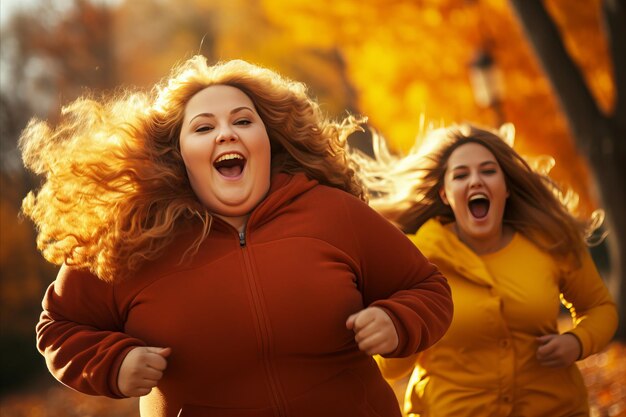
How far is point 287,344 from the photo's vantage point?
371cm

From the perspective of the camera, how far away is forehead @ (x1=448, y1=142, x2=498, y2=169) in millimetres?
5172

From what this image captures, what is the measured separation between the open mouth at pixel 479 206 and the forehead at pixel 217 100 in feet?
5.05

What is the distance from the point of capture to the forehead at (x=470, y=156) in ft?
17.0

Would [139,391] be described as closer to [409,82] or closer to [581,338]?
[581,338]

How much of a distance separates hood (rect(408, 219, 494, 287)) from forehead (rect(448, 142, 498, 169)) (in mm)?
383

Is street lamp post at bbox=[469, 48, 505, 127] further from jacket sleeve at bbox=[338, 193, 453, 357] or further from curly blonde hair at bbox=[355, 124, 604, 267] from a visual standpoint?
jacket sleeve at bbox=[338, 193, 453, 357]

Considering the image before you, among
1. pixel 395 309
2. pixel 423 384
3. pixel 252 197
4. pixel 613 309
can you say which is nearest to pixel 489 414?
pixel 423 384

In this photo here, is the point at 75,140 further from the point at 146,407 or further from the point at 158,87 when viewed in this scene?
the point at 146,407

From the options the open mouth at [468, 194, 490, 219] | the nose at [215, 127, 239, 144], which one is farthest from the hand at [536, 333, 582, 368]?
the nose at [215, 127, 239, 144]

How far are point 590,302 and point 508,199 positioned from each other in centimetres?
74

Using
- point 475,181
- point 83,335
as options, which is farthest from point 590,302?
point 83,335

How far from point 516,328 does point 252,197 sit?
1705 millimetres

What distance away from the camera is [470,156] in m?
5.18

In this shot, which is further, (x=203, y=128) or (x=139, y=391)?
(x=203, y=128)
